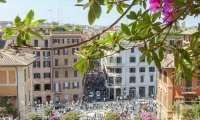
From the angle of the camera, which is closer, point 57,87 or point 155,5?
point 155,5

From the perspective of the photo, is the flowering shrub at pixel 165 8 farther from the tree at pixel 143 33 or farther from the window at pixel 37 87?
the window at pixel 37 87

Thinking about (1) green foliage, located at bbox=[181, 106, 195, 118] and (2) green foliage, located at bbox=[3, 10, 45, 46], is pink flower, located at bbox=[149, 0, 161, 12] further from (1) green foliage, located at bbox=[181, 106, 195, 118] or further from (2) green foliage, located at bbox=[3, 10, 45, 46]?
(1) green foliage, located at bbox=[181, 106, 195, 118]

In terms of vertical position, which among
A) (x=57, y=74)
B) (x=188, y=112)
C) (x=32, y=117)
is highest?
(x=57, y=74)

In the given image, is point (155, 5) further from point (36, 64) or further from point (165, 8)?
point (36, 64)

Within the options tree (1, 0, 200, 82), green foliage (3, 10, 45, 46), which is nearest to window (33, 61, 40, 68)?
tree (1, 0, 200, 82)

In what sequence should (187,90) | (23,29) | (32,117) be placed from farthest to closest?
(187,90)
(32,117)
(23,29)

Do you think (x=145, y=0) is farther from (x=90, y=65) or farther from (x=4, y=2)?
(x=4, y=2)

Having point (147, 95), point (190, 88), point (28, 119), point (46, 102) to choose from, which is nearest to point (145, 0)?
point (28, 119)

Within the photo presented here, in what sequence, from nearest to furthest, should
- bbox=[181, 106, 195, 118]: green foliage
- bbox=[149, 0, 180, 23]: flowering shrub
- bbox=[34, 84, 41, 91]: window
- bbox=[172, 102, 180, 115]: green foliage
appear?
1. bbox=[149, 0, 180, 23]: flowering shrub
2. bbox=[181, 106, 195, 118]: green foliage
3. bbox=[172, 102, 180, 115]: green foliage
4. bbox=[34, 84, 41, 91]: window

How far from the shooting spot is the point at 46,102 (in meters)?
30.5

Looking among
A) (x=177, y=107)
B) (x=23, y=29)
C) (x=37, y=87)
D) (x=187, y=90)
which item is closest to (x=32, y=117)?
(x=177, y=107)

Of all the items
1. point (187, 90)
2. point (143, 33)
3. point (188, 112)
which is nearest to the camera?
point (143, 33)

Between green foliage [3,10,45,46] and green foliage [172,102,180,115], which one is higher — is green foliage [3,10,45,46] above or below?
above

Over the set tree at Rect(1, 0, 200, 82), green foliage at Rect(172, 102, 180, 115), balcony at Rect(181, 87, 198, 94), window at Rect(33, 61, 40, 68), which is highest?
tree at Rect(1, 0, 200, 82)
